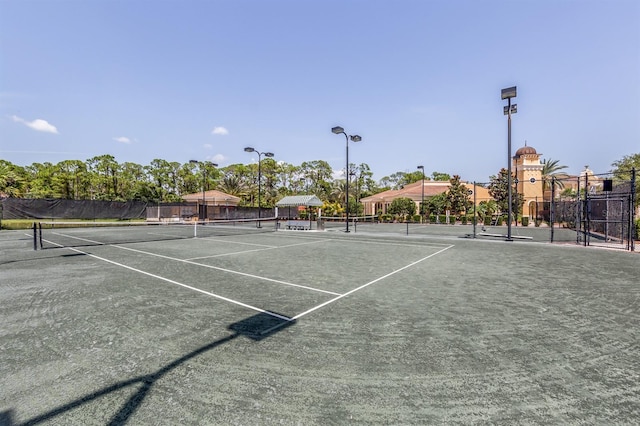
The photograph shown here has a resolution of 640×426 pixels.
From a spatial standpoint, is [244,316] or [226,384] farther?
[244,316]

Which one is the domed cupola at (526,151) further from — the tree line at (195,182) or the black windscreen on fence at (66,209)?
the black windscreen on fence at (66,209)

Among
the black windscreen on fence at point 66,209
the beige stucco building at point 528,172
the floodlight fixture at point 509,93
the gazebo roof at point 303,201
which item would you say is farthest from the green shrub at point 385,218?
the black windscreen on fence at point 66,209

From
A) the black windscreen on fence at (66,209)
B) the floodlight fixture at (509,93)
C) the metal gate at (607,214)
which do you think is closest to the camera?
the metal gate at (607,214)

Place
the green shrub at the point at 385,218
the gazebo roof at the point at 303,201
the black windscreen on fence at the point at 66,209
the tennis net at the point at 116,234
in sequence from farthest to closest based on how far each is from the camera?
the green shrub at the point at 385,218 → the gazebo roof at the point at 303,201 → the black windscreen on fence at the point at 66,209 → the tennis net at the point at 116,234

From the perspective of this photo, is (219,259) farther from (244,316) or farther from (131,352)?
(131,352)

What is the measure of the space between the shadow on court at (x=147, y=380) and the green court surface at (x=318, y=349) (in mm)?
18

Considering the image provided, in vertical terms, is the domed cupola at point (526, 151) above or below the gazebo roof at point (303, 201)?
above

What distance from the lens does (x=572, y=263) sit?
10594 mm

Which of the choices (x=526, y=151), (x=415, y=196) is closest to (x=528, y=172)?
(x=526, y=151)

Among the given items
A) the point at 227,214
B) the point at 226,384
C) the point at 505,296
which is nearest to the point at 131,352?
the point at 226,384

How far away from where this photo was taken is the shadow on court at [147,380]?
2605mm

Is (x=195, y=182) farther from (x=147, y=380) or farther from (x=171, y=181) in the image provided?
(x=147, y=380)

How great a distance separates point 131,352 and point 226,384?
5.30ft

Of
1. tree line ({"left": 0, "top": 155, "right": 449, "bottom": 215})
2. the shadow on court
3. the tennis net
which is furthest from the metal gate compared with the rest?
tree line ({"left": 0, "top": 155, "right": 449, "bottom": 215})
